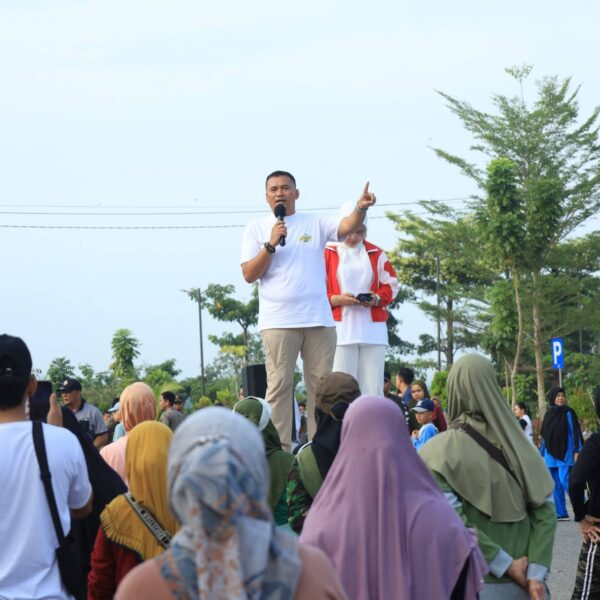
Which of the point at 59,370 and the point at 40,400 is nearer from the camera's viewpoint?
the point at 40,400

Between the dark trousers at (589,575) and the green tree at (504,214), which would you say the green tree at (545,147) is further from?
the dark trousers at (589,575)

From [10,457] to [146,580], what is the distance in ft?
A: 6.87

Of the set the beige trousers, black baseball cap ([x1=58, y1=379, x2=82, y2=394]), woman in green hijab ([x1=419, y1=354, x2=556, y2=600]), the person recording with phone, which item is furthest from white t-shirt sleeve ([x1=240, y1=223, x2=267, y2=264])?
woman in green hijab ([x1=419, y1=354, x2=556, y2=600])

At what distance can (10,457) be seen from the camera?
16.3 feet

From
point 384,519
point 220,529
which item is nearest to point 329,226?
point 384,519

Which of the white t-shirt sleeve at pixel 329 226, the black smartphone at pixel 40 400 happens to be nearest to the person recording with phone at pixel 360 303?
the white t-shirt sleeve at pixel 329 226

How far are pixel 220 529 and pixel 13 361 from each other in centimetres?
257

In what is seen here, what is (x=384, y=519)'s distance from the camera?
180 inches

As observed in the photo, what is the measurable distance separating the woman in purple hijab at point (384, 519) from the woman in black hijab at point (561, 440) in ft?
47.1

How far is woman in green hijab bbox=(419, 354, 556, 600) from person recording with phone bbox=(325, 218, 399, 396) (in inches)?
228

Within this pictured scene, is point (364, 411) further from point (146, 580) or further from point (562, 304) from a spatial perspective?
point (562, 304)

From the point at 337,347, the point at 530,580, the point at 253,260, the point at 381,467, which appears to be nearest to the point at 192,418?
the point at 381,467

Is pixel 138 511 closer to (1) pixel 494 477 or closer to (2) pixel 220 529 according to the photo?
(1) pixel 494 477

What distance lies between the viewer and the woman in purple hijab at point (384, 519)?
179 inches
